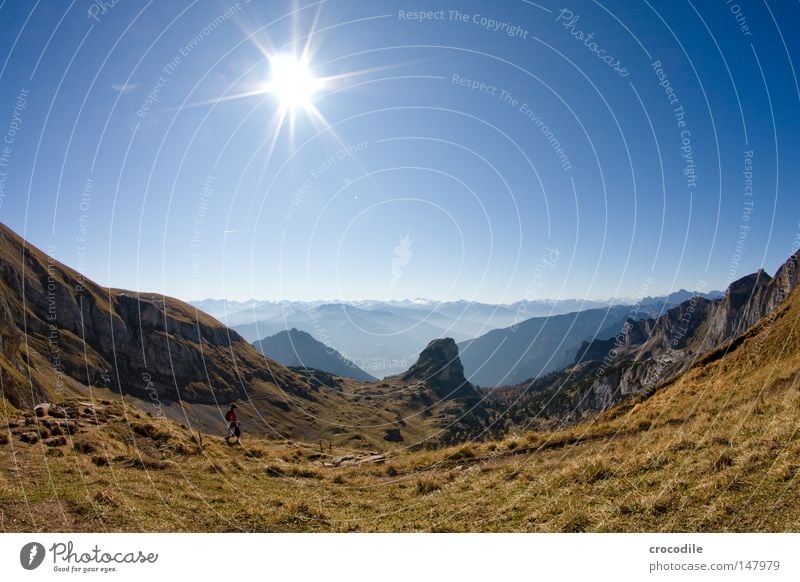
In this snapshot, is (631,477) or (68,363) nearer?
(631,477)

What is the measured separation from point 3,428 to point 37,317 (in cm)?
19143

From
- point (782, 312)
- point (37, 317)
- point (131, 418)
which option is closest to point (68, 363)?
point (37, 317)

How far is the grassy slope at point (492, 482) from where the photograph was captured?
10.4m

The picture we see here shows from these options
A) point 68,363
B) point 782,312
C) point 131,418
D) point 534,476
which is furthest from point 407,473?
point 68,363

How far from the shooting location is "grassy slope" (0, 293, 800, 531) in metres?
10.4

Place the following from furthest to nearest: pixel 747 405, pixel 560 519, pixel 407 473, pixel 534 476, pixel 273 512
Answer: pixel 407 473 → pixel 747 405 → pixel 534 476 → pixel 273 512 → pixel 560 519

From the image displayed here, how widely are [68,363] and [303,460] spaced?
182 m

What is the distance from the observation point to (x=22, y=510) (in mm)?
12445

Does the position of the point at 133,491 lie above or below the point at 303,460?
above

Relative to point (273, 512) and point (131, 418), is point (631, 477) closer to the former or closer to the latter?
point (273, 512)

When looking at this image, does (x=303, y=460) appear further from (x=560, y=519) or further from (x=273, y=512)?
(x=560, y=519)

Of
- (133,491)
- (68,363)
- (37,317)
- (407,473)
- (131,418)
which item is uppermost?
(37,317)

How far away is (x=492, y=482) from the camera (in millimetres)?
15672

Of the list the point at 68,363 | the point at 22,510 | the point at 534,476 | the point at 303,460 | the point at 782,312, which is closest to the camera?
the point at 22,510
